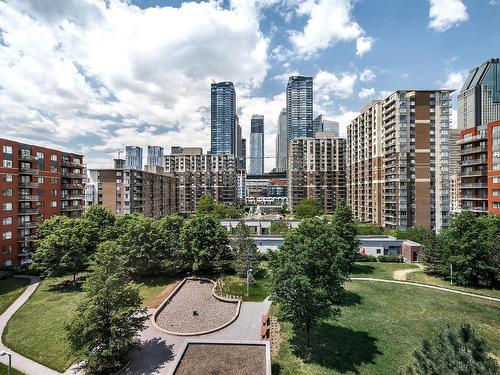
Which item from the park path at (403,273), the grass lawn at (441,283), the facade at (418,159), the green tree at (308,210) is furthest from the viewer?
the green tree at (308,210)

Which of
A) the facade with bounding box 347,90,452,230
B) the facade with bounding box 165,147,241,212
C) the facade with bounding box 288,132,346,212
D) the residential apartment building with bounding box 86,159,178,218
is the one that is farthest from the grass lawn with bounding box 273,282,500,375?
the facade with bounding box 165,147,241,212

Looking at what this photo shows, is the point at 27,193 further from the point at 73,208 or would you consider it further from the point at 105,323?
the point at 105,323

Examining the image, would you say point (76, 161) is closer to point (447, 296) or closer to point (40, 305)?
point (40, 305)

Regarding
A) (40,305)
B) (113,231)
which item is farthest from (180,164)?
(40,305)

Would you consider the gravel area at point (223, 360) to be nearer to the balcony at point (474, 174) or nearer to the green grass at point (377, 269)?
the green grass at point (377, 269)

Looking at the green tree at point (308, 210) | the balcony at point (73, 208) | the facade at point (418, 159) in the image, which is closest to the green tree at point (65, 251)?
the balcony at point (73, 208)

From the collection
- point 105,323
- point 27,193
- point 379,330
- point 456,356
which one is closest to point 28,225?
point 27,193
